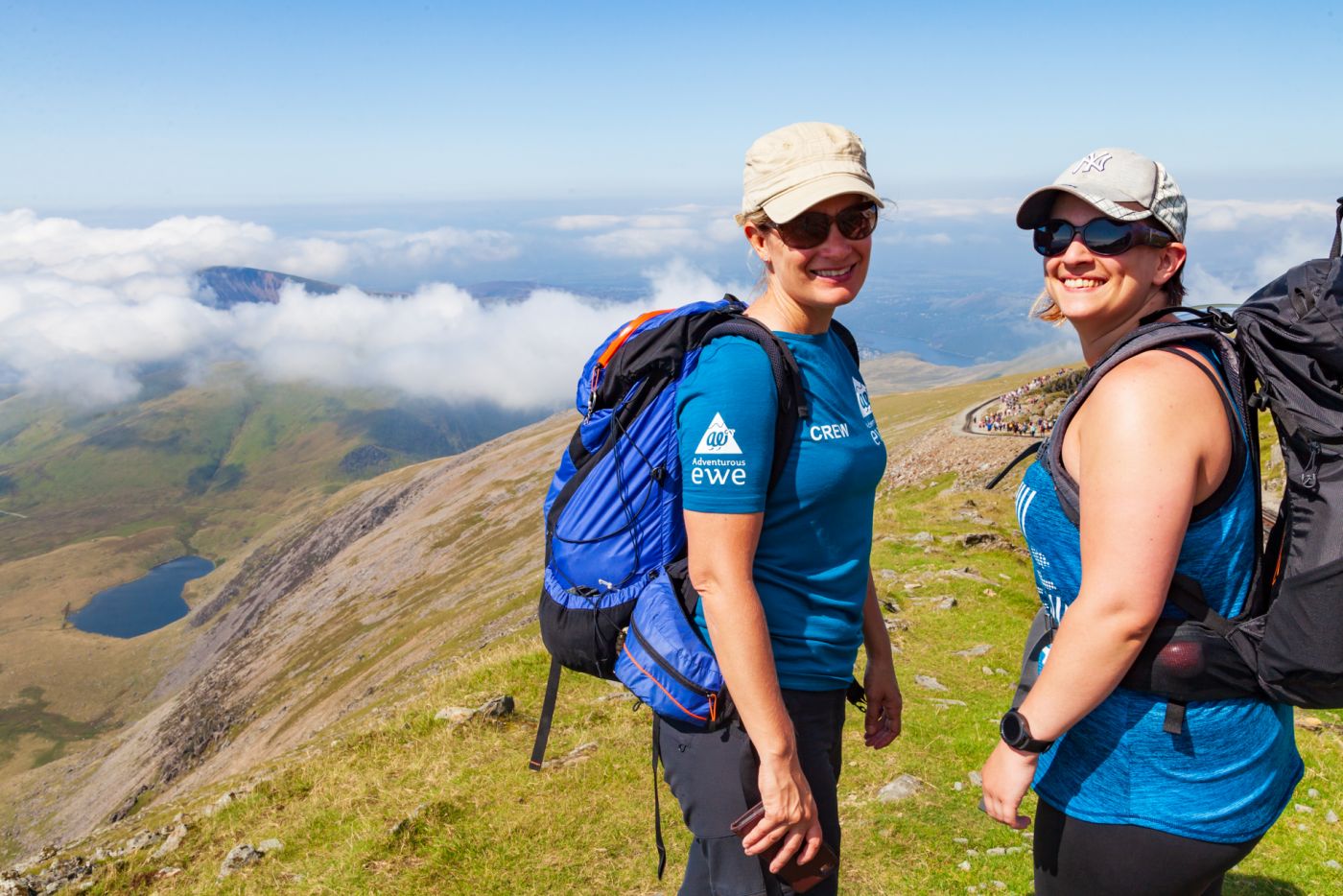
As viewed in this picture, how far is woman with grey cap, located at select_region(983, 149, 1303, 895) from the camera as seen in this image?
3.22 metres

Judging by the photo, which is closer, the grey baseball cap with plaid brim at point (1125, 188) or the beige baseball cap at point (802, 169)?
the grey baseball cap with plaid brim at point (1125, 188)

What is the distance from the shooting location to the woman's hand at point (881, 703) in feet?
18.1

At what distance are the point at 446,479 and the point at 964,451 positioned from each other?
156 metres

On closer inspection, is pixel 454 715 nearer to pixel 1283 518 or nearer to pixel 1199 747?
pixel 1199 747

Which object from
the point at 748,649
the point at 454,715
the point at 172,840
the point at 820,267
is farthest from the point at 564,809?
the point at 820,267

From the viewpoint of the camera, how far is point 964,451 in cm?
4716

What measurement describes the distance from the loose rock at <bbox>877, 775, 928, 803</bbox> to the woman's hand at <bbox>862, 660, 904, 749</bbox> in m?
4.71

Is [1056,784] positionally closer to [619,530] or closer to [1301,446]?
[1301,446]

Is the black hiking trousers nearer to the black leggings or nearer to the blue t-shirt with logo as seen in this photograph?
the blue t-shirt with logo

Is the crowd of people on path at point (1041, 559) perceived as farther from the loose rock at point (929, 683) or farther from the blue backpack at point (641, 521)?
the loose rock at point (929, 683)

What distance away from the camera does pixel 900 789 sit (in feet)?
32.3

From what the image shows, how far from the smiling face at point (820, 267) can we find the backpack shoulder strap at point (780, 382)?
1.24 ft

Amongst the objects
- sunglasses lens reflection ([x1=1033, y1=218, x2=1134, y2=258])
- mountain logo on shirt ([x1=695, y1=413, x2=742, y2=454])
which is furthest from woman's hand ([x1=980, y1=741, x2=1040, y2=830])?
sunglasses lens reflection ([x1=1033, y1=218, x2=1134, y2=258])

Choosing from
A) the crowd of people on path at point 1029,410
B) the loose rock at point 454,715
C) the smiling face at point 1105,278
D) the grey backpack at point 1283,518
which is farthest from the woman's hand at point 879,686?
the crowd of people on path at point 1029,410
